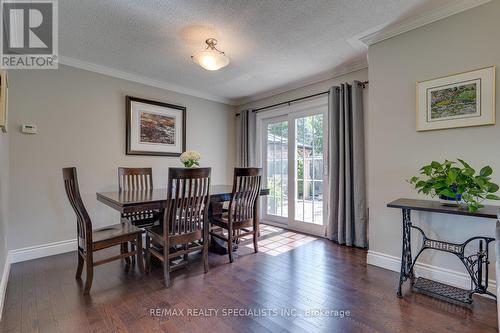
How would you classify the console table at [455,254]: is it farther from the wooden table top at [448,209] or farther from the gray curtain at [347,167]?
the gray curtain at [347,167]

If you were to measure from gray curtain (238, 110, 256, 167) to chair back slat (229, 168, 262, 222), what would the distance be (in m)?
1.67

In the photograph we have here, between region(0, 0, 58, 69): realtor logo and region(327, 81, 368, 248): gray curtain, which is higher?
region(0, 0, 58, 69): realtor logo

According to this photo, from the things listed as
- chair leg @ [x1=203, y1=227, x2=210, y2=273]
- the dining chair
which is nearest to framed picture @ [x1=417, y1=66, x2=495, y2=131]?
chair leg @ [x1=203, y1=227, x2=210, y2=273]

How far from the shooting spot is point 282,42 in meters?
2.62

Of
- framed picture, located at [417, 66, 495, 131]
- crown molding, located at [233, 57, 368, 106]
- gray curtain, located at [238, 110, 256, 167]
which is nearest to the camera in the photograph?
framed picture, located at [417, 66, 495, 131]

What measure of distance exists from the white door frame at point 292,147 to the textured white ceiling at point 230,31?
0.53 metres

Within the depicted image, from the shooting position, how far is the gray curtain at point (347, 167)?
120 inches

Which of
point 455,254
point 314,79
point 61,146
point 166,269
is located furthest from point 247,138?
point 455,254

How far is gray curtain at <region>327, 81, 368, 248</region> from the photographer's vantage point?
305cm

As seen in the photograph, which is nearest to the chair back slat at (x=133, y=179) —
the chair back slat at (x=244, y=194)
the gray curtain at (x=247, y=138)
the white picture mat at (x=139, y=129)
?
the white picture mat at (x=139, y=129)

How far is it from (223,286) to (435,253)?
1.94 m

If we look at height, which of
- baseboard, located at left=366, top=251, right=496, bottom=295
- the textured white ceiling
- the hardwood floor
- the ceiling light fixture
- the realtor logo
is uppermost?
the textured white ceiling

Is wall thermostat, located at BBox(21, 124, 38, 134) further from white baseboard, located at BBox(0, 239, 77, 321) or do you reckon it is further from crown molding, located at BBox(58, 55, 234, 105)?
white baseboard, located at BBox(0, 239, 77, 321)

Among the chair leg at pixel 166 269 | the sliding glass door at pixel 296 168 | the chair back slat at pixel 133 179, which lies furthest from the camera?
the sliding glass door at pixel 296 168
